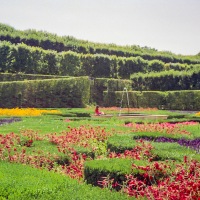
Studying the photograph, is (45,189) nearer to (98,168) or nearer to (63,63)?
(98,168)

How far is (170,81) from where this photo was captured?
44.5 metres

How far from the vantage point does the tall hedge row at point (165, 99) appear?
3691cm

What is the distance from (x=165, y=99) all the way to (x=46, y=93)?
1103cm

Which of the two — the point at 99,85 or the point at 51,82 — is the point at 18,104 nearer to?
the point at 51,82

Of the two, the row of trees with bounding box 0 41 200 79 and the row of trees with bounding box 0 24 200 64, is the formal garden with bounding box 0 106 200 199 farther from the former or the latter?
the row of trees with bounding box 0 24 200 64

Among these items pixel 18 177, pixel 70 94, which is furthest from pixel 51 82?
pixel 18 177

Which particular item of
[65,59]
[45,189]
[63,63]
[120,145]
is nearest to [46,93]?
[63,63]

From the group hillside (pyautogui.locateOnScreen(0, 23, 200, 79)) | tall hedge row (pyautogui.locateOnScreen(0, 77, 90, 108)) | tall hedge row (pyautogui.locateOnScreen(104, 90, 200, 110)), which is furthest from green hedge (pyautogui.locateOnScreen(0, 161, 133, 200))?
hillside (pyautogui.locateOnScreen(0, 23, 200, 79))

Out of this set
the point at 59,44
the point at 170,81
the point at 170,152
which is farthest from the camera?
the point at 59,44

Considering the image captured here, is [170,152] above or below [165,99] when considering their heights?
below

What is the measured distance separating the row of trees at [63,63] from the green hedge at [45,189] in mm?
40236

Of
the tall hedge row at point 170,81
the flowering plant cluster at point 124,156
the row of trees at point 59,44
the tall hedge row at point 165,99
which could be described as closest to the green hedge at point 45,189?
the flowering plant cluster at point 124,156

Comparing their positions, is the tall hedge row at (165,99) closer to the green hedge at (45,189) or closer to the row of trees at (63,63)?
the row of trees at (63,63)

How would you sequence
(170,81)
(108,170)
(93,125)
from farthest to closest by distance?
(170,81)
(93,125)
(108,170)
